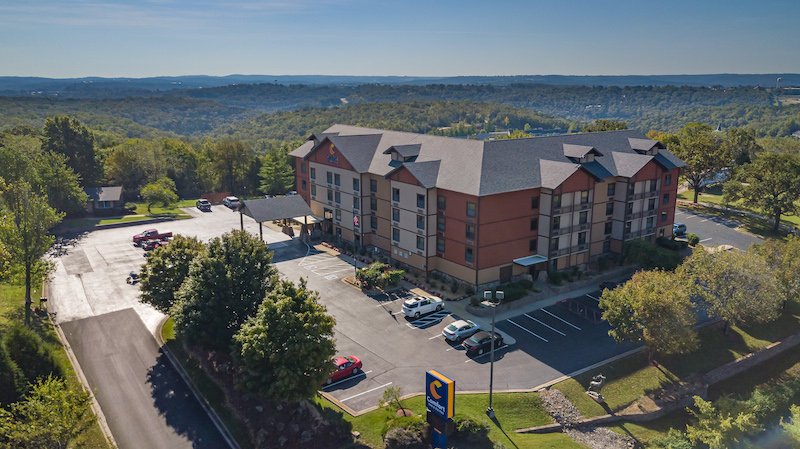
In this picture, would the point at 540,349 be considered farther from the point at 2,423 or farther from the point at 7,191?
the point at 7,191

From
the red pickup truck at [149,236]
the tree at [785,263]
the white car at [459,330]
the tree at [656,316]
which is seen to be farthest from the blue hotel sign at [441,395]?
the red pickup truck at [149,236]

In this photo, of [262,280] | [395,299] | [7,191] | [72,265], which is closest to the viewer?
[262,280]

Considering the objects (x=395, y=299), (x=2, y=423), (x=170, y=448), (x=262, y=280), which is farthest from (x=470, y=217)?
(x=2, y=423)

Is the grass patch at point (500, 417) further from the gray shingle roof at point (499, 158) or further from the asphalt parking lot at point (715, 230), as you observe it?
the asphalt parking lot at point (715, 230)

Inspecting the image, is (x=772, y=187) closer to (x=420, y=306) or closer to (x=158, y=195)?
(x=420, y=306)

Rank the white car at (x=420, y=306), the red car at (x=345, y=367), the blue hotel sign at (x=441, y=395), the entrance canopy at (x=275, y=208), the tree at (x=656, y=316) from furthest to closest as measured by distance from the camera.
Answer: the entrance canopy at (x=275, y=208)
the white car at (x=420, y=306)
the tree at (x=656, y=316)
the red car at (x=345, y=367)
the blue hotel sign at (x=441, y=395)
